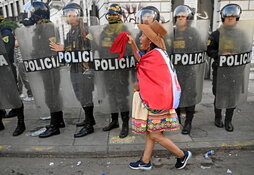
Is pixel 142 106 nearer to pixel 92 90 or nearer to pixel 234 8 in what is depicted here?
pixel 92 90

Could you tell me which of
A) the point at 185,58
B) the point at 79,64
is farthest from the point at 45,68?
the point at 185,58

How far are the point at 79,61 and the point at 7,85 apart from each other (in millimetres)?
1295

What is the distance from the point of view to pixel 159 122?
Result: 2.74m

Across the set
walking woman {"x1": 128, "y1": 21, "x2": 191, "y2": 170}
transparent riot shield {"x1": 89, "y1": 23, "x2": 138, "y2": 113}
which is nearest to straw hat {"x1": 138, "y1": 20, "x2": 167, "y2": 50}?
walking woman {"x1": 128, "y1": 21, "x2": 191, "y2": 170}

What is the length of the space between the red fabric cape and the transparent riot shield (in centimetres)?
80

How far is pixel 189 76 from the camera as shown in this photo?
3697 millimetres

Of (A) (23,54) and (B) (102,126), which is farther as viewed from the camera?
(B) (102,126)

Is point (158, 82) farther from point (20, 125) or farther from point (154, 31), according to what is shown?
point (20, 125)

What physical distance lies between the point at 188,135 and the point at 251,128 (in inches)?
48.1

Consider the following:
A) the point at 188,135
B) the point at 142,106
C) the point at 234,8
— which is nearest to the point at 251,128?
the point at 188,135

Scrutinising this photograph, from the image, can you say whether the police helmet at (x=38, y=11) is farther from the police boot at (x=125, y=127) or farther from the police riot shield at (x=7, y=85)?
the police boot at (x=125, y=127)

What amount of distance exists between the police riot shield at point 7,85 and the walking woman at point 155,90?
2.16m

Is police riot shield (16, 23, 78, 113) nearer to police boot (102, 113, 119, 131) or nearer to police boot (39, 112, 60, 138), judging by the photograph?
police boot (39, 112, 60, 138)

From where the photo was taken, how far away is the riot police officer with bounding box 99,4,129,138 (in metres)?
3.39
